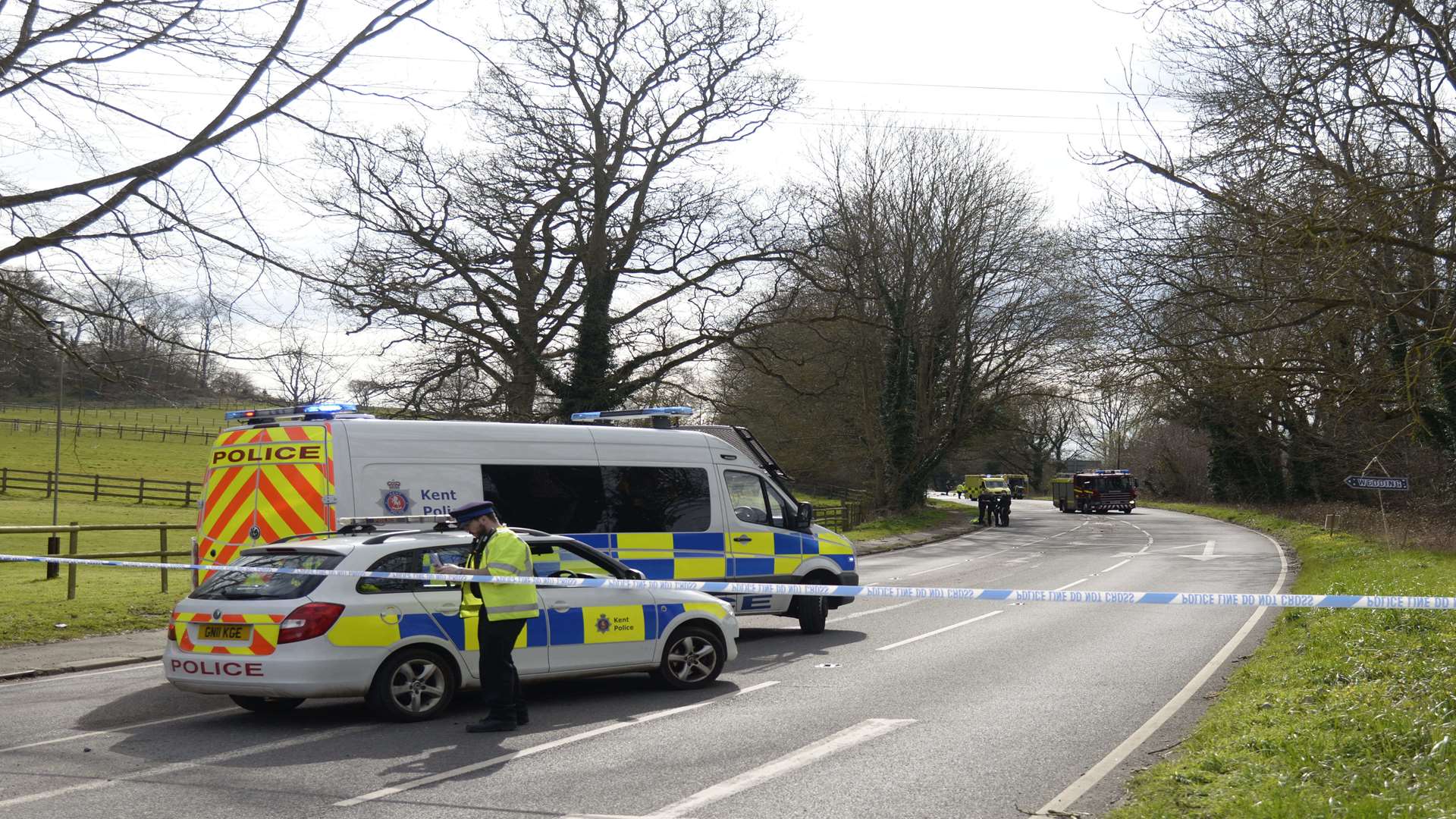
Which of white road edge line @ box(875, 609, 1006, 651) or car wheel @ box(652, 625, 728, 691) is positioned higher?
car wheel @ box(652, 625, 728, 691)

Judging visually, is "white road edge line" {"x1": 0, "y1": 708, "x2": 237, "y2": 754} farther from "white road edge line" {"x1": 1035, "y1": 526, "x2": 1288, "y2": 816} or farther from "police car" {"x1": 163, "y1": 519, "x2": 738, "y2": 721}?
"white road edge line" {"x1": 1035, "y1": 526, "x2": 1288, "y2": 816}

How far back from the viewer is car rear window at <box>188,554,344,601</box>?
8.44m

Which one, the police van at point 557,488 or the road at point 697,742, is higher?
the police van at point 557,488

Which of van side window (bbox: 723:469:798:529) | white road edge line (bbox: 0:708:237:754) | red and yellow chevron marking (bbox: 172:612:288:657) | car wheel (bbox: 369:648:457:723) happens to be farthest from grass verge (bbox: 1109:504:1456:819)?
white road edge line (bbox: 0:708:237:754)

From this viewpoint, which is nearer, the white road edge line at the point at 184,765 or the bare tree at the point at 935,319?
the white road edge line at the point at 184,765

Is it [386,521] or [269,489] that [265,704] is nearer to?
[386,521]

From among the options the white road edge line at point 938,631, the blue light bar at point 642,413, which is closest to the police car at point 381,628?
the white road edge line at point 938,631

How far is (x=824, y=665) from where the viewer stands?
1171 centimetres

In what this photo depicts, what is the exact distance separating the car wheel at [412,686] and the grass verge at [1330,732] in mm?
4794

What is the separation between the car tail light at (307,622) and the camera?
322 inches

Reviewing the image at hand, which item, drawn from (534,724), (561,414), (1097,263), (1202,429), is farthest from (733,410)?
(1202,429)

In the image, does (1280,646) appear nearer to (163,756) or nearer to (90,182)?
(163,756)

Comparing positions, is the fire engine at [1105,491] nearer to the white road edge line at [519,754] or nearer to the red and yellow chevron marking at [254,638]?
the white road edge line at [519,754]

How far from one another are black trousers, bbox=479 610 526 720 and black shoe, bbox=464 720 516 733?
3 centimetres
